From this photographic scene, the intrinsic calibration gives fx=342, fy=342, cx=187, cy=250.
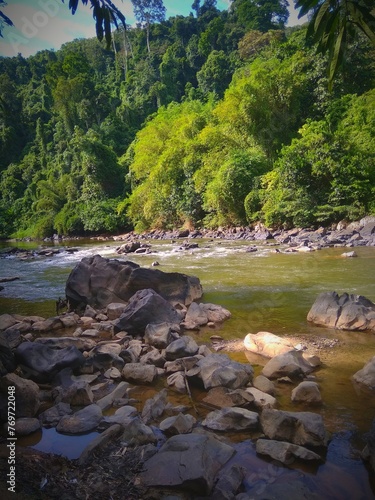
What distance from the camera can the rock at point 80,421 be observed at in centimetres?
324

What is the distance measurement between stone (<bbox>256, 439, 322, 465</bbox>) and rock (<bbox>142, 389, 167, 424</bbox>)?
3.64ft

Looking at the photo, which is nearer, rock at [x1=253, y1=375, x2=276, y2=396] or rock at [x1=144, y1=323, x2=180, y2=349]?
rock at [x1=253, y1=375, x2=276, y2=396]

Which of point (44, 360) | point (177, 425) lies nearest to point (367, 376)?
point (177, 425)

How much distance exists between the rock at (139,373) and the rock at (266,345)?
160 cm

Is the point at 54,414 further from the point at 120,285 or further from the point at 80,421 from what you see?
the point at 120,285

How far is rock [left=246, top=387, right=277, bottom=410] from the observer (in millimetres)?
3553

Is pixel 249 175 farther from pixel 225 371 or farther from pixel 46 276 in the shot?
pixel 225 371

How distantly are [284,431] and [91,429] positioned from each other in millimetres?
1792

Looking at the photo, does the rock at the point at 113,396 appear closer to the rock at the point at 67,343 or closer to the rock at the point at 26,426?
the rock at the point at 26,426

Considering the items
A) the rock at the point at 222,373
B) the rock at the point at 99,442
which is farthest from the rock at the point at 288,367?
the rock at the point at 99,442

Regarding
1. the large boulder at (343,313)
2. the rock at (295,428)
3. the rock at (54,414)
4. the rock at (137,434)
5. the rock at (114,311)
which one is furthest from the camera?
the rock at (114,311)

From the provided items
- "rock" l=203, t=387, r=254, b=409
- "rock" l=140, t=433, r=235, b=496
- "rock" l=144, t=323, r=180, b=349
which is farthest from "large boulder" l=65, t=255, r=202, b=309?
"rock" l=140, t=433, r=235, b=496

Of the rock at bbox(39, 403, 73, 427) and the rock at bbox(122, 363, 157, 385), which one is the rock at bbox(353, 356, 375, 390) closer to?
the rock at bbox(122, 363, 157, 385)

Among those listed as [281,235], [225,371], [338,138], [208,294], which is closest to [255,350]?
[225,371]
